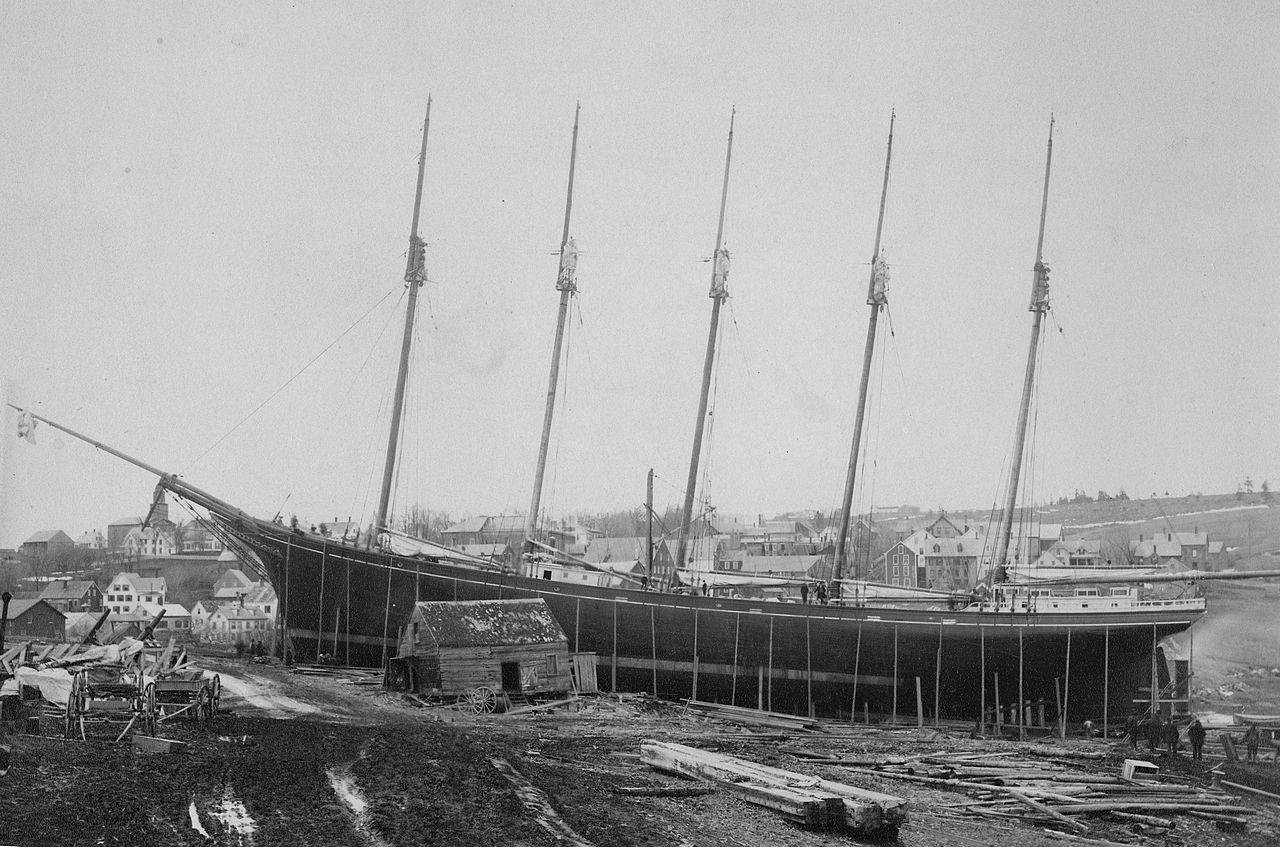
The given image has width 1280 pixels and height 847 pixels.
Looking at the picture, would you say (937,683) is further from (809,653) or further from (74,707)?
(74,707)

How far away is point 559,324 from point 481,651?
1992cm

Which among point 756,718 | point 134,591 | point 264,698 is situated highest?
point 756,718

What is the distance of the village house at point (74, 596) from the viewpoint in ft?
258

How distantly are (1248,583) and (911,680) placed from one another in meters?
63.2

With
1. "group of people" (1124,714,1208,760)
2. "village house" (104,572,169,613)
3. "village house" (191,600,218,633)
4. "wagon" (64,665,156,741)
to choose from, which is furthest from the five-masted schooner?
A: "village house" (104,572,169,613)

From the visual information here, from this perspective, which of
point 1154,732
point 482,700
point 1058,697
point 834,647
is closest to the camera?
point 1154,732

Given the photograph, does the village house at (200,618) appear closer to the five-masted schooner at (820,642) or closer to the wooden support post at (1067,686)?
the five-masted schooner at (820,642)

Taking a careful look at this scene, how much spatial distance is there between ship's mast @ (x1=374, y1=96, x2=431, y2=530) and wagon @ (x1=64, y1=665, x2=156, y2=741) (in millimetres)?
24577

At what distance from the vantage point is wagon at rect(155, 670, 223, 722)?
23484 mm

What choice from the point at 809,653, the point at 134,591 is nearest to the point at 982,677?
the point at 809,653

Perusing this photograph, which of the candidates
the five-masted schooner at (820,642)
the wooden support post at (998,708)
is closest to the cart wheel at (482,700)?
the five-masted schooner at (820,642)

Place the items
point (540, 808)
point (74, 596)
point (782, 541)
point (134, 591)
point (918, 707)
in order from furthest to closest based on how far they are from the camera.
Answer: point (782, 541)
point (134, 591)
point (74, 596)
point (918, 707)
point (540, 808)

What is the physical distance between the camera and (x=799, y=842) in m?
14.8

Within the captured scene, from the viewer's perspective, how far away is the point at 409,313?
4916 cm
